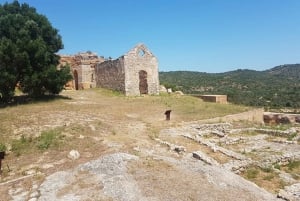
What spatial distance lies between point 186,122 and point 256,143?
12.8 ft

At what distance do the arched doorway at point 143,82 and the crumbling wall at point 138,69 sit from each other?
0.43 m

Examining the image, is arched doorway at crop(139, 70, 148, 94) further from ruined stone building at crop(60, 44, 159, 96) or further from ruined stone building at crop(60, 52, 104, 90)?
ruined stone building at crop(60, 52, 104, 90)

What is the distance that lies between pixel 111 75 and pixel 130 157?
19450mm

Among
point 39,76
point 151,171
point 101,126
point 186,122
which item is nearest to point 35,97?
point 39,76

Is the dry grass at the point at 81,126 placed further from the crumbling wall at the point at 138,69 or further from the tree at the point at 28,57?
the crumbling wall at the point at 138,69

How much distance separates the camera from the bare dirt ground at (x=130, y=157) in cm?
800

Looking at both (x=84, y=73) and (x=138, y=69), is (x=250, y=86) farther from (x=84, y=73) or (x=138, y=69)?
(x=138, y=69)

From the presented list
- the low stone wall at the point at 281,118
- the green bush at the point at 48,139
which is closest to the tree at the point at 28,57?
the green bush at the point at 48,139

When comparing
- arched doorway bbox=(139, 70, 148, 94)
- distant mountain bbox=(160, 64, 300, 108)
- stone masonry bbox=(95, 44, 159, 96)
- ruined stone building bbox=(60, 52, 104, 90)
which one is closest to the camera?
stone masonry bbox=(95, 44, 159, 96)

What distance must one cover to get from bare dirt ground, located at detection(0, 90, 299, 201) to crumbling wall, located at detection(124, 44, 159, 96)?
700 centimetres

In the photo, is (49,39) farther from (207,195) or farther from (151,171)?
(207,195)

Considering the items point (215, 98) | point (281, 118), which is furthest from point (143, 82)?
point (281, 118)

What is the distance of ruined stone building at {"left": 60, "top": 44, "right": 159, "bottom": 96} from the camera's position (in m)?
27.1

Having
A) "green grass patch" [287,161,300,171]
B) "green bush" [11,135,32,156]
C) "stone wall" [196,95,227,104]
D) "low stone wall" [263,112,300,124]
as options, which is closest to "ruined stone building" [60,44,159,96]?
"stone wall" [196,95,227,104]
